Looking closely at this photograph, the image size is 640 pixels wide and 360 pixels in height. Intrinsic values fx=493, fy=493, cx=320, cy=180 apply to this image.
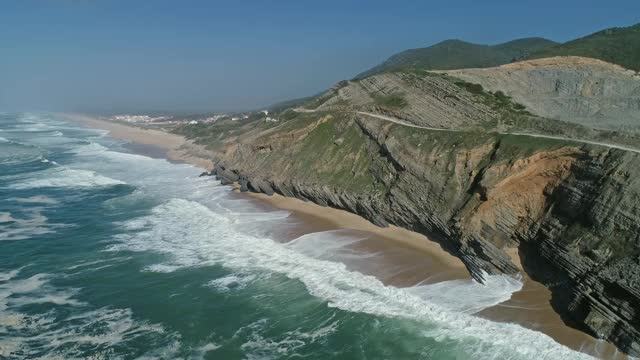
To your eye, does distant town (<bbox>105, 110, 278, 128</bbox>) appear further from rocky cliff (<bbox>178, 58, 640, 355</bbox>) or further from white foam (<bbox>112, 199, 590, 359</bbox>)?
white foam (<bbox>112, 199, 590, 359</bbox>)

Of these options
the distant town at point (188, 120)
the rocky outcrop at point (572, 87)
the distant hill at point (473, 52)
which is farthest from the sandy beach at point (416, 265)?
the distant town at point (188, 120)

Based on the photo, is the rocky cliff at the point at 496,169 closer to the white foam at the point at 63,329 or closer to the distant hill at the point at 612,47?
the distant hill at the point at 612,47

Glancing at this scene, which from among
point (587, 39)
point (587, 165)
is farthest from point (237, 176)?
point (587, 39)

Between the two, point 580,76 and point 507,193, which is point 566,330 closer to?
point 507,193

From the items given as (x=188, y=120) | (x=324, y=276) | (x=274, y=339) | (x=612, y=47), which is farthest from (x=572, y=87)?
(x=188, y=120)

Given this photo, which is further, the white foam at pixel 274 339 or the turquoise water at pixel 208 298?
the turquoise water at pixel 208 298

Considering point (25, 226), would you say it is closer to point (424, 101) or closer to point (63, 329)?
point (63, 329)
